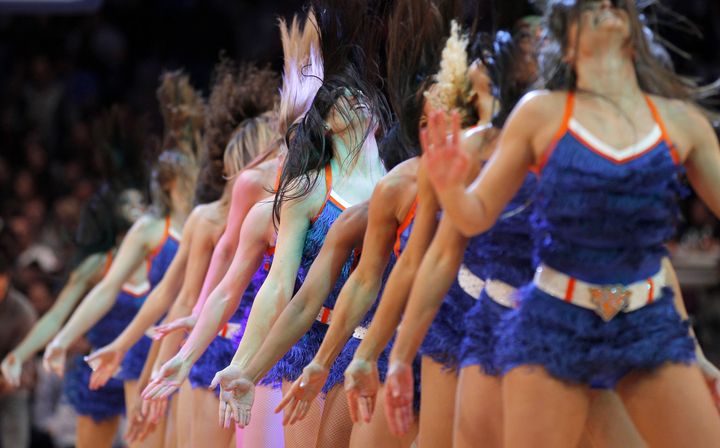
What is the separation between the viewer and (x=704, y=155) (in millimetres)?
2990

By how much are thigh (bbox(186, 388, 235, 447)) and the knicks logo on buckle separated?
7.17 feet

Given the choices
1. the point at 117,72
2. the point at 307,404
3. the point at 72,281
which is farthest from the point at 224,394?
the point at 117,72

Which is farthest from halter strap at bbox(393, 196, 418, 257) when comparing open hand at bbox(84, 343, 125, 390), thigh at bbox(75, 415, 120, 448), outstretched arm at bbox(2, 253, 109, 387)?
outstretched arm at bbox(2, 253, 109, 387)

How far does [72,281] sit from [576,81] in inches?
178

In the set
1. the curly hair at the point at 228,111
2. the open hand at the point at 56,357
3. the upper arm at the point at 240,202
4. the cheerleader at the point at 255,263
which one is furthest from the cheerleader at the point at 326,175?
the open hand at the point at 56,357

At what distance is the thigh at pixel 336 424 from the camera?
398 centimetres

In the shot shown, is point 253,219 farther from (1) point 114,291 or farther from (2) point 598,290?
(1) point 114,291

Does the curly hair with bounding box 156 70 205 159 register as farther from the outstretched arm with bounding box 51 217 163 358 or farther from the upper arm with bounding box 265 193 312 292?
the upper arm with bounding box 265 193 312 292

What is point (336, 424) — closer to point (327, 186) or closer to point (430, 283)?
point (327, 186)

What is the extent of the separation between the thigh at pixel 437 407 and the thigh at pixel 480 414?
0.23 meters

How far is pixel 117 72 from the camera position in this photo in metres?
10.9

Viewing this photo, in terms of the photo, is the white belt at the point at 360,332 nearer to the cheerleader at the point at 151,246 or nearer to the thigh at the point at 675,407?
the thigh at the point at 675,407

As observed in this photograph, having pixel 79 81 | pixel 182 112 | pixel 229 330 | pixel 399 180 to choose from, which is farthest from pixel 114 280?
pixel 79 81

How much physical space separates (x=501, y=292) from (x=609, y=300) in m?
0.42
